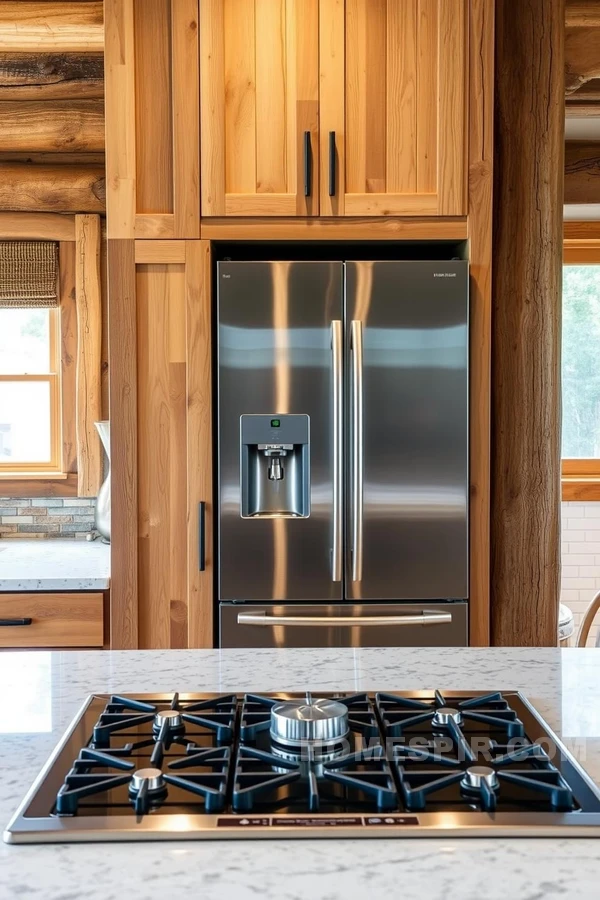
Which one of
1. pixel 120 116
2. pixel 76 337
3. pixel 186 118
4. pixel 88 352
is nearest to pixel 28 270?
pixel 76 337

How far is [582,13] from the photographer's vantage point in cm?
319

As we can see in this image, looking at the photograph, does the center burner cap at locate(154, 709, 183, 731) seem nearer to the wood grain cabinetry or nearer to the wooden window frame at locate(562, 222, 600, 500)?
the wood grain cabinetry

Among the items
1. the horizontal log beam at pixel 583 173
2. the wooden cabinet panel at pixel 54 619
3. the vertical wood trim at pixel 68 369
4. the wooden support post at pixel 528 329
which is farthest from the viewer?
the horizontal log beam at pixel 583 173

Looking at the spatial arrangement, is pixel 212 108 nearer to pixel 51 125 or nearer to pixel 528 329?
pixel 528 329

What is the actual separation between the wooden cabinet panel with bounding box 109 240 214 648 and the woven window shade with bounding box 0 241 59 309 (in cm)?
129

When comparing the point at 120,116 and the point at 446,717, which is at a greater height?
the point at 120,116

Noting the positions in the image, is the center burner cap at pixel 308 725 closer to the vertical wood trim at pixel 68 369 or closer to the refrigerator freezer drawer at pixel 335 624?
the refrigerator freezer drawer at pixel 335 624

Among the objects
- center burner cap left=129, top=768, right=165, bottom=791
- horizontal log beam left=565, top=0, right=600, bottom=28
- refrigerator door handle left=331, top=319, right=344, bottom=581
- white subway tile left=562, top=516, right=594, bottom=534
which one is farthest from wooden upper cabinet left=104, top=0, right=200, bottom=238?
white subway tile left=562, top=516, right=594, bottom=534

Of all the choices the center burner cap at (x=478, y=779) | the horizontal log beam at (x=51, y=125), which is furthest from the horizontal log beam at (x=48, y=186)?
the center burner cap at (x=478, y=779)

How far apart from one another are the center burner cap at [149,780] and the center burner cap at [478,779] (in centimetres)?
32

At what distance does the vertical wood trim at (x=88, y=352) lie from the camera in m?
3.61

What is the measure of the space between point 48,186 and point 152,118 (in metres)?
1.24

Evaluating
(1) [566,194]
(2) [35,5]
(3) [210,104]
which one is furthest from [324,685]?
(1) [566,194]

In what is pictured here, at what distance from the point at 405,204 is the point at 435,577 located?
110cm
